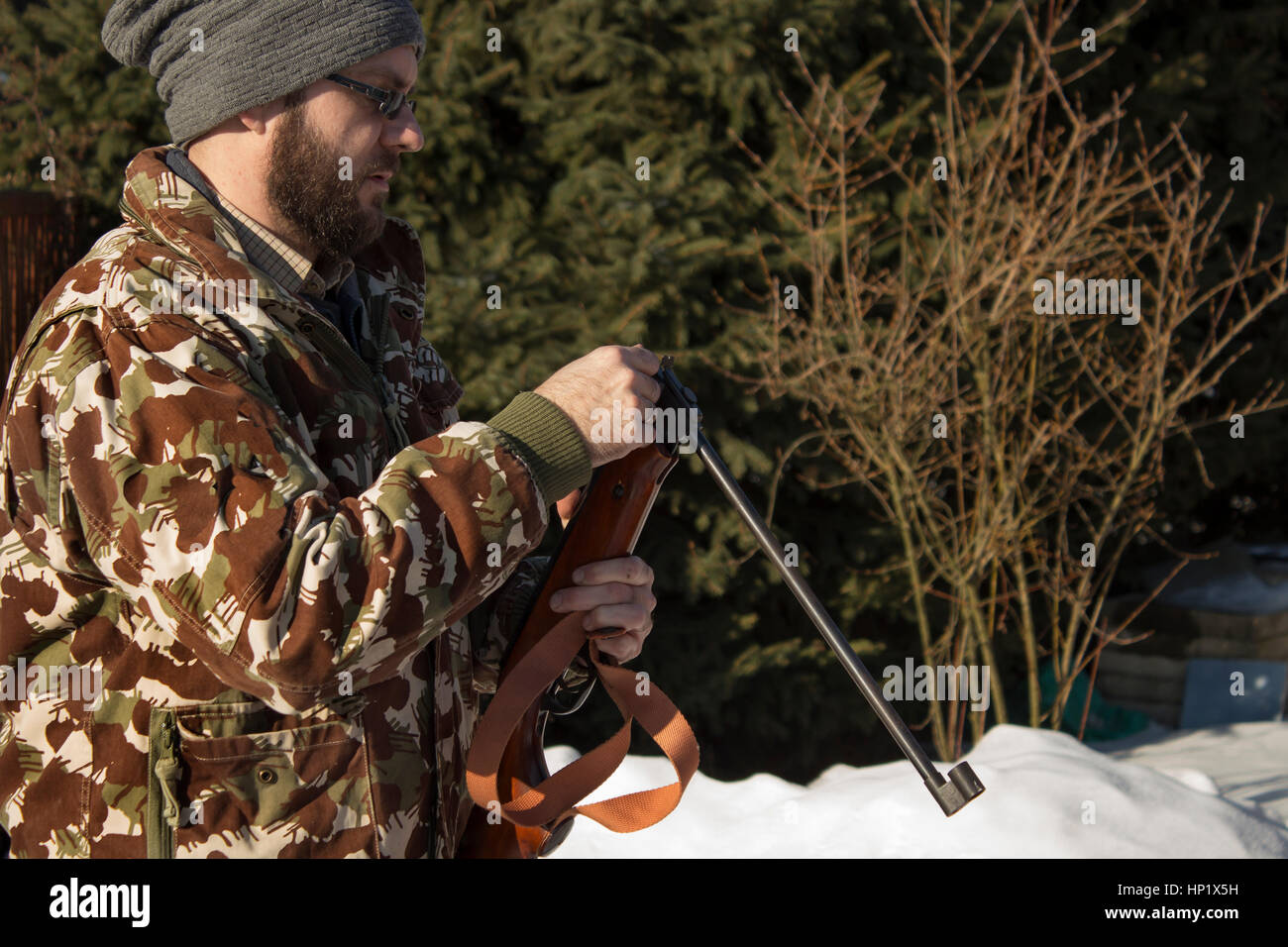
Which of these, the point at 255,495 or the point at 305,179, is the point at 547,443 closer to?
the point at 255,495

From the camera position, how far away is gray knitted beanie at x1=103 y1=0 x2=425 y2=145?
1616mm

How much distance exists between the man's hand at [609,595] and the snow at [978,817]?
5.49 feet

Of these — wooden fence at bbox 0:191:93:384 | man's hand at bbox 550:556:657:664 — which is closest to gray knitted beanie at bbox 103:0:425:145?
man's hand at bbox 550:556:657:664

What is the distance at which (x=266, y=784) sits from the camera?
1.46 meters

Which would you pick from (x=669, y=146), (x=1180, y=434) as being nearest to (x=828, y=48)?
(x=669, y=146)

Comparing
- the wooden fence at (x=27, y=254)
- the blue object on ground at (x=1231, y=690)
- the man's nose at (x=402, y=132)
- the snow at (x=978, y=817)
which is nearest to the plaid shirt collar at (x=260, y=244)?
the man's nose at (x=402, y=132)

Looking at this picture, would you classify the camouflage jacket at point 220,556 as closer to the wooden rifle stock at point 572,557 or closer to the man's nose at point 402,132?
the wooden rifle stock at point 572,557

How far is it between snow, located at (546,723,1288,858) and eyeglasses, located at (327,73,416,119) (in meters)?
2.18


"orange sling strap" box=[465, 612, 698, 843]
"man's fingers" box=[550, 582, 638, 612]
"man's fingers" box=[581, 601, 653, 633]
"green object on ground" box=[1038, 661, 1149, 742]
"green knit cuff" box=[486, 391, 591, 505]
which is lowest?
"green object on ground" box=[1038, 661, 1149, 742]

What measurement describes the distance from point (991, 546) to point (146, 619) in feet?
14.4

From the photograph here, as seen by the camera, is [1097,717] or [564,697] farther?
[1097,717]

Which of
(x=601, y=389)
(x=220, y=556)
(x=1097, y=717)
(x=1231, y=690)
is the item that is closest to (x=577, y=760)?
(x=601, y=389)

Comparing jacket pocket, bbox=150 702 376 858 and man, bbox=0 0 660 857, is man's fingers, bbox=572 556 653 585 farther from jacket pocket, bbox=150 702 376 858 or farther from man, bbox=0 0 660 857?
jacket pocket, bbox=150 702 376 858

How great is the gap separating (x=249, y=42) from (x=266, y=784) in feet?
3.14
